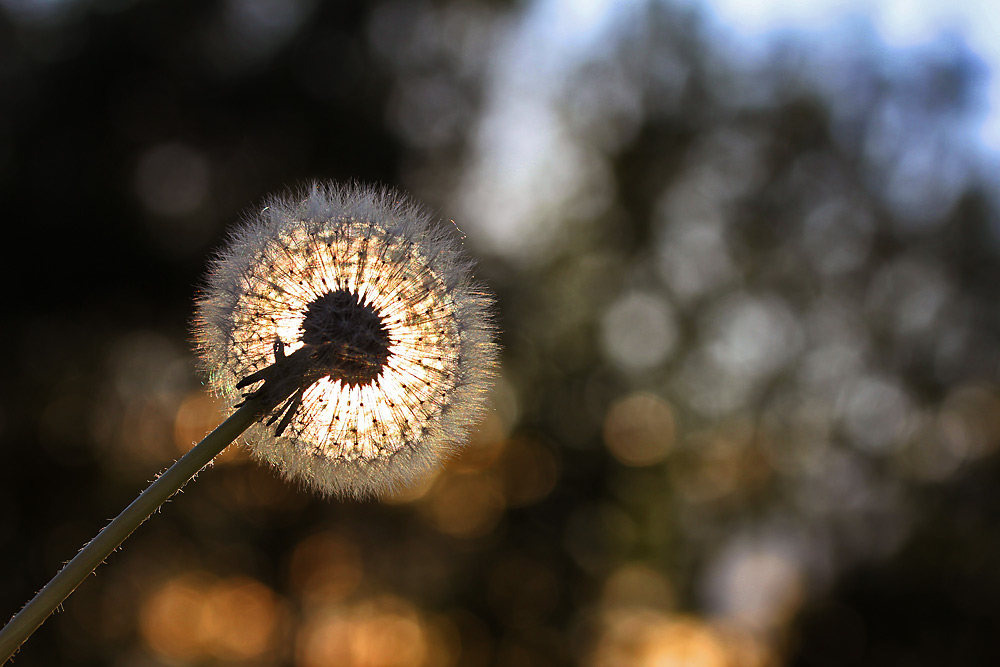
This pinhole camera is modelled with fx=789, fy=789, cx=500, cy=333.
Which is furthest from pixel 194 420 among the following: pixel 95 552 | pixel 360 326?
pixel 95 552

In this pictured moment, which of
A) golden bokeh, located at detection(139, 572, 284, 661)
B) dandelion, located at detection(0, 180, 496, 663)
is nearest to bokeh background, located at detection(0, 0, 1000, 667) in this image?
golden bokeh, located at detection(139, 572, 284, 661)

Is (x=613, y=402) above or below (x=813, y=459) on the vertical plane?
below

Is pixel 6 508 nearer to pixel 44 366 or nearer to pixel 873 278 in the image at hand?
pixel 44 366

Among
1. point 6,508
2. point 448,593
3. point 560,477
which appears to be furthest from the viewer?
point 560,477

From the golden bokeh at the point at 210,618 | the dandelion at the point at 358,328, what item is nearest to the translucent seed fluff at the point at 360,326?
the dandelion at the point at 358,328

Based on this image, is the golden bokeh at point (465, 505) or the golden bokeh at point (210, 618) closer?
the golden bokeh at point (210, 618)

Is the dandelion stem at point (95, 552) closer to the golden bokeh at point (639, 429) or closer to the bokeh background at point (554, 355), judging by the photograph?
the bokeh background at point (554, 355)

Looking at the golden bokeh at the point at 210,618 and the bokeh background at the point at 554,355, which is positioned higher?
the bokeh background at the point at 554,355

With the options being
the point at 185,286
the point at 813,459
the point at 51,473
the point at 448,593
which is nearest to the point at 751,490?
the point at 813,459
